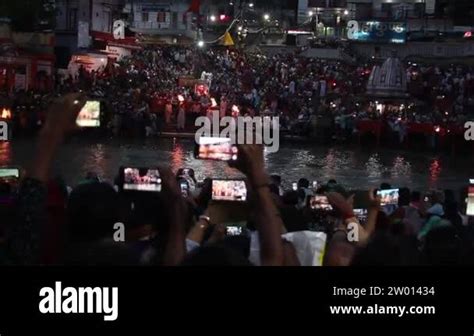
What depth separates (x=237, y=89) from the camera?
6750 millimetres

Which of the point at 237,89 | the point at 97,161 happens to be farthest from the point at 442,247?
the point at 97,161

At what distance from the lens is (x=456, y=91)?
23.0 ft

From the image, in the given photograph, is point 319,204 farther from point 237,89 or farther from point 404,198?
point 237,89

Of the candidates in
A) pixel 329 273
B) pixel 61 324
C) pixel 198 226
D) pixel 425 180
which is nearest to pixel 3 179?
pixel 198 226

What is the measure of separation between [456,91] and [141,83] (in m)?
2.79

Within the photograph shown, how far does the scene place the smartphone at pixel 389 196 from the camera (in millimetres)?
3994

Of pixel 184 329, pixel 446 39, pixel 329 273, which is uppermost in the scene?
pixel 446 39

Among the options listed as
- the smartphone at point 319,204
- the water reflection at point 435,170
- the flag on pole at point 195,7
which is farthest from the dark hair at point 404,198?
the water reflection at point 435,170

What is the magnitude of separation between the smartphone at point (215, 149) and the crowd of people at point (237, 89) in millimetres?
1974

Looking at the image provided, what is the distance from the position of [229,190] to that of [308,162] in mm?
6268

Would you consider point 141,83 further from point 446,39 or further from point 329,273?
point 329,273

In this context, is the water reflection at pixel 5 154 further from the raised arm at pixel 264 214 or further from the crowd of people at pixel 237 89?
the raised arm at pixel 264 214

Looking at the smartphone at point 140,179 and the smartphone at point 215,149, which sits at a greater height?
the smartphone at point 215,149
